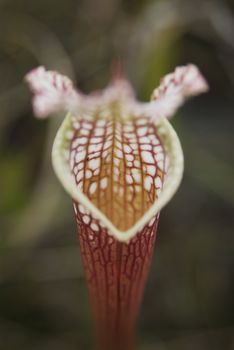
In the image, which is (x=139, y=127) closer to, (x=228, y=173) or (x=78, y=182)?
(x=78, y=182)

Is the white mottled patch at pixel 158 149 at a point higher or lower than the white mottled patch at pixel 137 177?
higher

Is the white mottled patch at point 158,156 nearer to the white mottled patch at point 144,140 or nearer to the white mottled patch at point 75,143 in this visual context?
the white mottled patch at point 144,140

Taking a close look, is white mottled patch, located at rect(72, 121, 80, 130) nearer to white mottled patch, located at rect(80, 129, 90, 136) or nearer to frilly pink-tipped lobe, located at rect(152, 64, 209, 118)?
white mottled patch, located at rect(80, 129, 90, 136)

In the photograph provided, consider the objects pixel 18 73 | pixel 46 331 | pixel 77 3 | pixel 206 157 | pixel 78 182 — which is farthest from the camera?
pixel 77 3

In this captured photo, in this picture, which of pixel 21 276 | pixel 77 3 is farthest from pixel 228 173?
pixel 77 3

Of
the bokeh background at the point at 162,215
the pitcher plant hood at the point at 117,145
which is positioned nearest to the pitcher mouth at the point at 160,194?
the pitcher plant hood at the point at 117,145

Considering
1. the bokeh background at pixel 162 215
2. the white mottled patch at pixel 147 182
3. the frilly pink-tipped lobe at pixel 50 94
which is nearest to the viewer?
the frilly pink-tipped lobe at pixel 50 94
